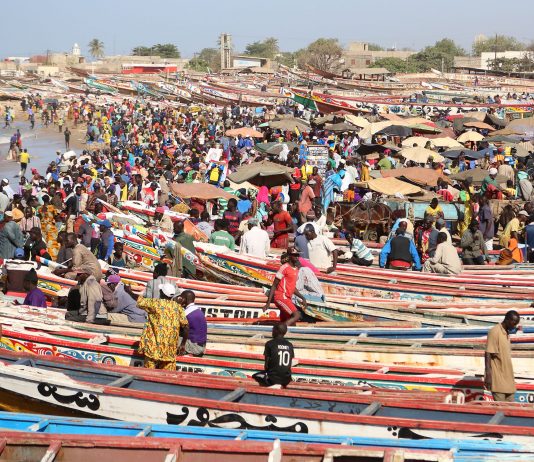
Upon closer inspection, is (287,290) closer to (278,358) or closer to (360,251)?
(278,358)

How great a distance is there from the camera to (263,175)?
20891 mm

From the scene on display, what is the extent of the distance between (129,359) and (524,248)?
827 centimetres

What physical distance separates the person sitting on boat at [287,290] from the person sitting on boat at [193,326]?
1.44 m

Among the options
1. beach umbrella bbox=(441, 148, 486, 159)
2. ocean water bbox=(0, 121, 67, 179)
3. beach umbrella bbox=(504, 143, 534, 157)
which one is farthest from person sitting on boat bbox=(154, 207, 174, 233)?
ocean water bbox=(0, 121, 67, 179)

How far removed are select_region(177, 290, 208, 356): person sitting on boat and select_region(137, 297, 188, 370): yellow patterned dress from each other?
0.74 feet

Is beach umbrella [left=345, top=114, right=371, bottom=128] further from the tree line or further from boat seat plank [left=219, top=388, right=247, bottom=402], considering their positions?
the tree line

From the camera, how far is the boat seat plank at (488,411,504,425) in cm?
854

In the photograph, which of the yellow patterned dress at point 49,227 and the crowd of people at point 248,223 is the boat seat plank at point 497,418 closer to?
the crowd of people at point 248,223

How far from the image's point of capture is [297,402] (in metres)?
9.36

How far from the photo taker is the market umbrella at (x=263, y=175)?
20.8 m

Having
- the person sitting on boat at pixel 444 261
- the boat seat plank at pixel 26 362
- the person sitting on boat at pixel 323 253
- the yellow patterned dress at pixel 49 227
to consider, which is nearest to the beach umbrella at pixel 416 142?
the person sitting on boat at pixel 444 261

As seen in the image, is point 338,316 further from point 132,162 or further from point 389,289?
point 132,162

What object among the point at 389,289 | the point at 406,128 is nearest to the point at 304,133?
the point at 406,128

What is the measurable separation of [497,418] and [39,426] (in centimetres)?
412
